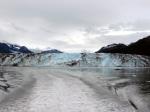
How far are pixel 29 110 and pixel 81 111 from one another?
202 centimetres

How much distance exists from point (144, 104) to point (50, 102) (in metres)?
4.20

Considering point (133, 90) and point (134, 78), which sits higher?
point (134, 78)

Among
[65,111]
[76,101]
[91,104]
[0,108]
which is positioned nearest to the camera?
[65,111]

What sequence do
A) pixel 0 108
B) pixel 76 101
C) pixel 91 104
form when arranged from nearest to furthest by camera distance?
pixel 0 108, pixel 91 104, pixel 76 101

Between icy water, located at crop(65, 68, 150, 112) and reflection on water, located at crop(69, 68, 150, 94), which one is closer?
icy water, located at crop(65, 68, 150, 112)

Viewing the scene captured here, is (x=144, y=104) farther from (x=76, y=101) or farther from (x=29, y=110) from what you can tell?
(x=29, y=110)

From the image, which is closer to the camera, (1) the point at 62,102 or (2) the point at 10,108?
(2) the point at 10,108

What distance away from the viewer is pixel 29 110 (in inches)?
591

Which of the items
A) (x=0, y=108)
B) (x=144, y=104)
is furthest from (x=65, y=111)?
(x=144, y=104)

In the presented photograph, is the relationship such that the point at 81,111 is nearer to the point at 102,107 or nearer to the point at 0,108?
the point at 102,107

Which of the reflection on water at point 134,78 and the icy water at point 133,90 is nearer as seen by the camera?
the icy water at point 133,90

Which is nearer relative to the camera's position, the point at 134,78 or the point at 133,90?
the point at 133,90

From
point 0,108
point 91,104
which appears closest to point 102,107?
point 91,104

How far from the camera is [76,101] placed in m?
18.1
